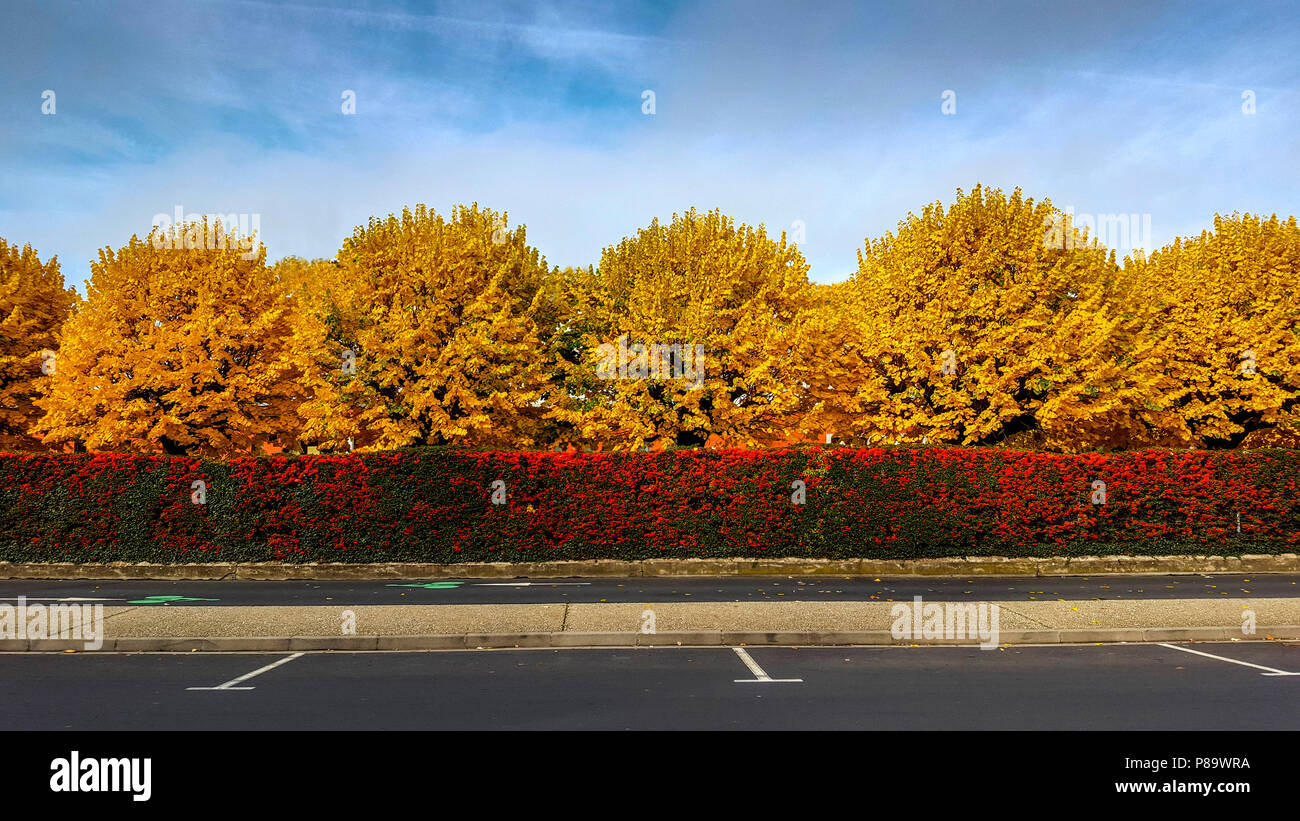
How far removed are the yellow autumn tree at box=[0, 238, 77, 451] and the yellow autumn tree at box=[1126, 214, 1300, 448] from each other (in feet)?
128

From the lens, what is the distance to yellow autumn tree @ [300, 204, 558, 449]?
24047 mm

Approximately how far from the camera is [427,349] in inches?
957

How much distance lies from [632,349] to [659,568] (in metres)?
8.64

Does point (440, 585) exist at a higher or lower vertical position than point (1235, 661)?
lower

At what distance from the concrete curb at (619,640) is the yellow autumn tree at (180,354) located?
15.6m

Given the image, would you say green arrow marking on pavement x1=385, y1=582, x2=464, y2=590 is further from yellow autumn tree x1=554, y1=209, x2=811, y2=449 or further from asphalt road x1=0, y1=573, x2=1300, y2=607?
yellow autumn tree x1=554, y1=209, x2=811, y2=449

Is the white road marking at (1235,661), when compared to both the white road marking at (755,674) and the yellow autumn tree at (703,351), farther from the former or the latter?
the yellow autumn tree at (703,351)

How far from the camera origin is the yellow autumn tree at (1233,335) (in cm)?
2852

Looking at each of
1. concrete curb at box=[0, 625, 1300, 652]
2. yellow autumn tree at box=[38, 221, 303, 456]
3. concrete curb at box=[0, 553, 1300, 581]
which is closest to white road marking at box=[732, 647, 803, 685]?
concrete curb at box=[0, 625, 1300, 652]

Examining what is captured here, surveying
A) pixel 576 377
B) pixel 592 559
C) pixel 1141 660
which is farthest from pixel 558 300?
pixel 1141 660

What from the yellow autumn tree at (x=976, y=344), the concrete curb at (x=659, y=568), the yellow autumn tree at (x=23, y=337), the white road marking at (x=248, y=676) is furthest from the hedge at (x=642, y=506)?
the yellow autumn tree at (x=23, y=337)

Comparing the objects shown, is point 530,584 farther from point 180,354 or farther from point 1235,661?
point 180,354

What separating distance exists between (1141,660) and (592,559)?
476 inches

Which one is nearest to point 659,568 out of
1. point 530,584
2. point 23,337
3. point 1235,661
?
point 530,584
